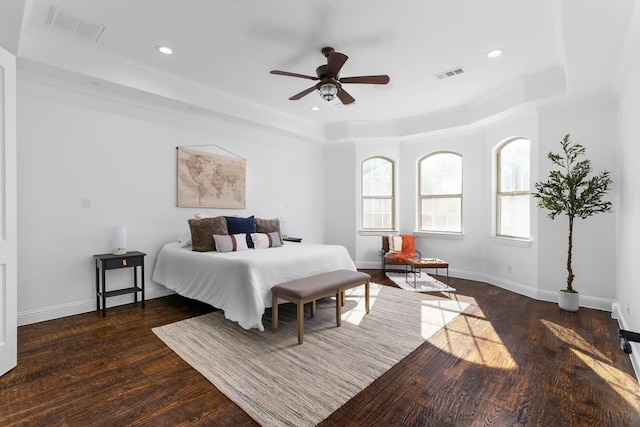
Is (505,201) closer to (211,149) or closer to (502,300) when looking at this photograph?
(502,300)

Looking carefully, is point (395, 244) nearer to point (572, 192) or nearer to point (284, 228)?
point (284, 228)

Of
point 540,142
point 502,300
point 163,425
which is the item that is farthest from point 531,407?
point 540,142

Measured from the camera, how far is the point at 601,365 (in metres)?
2.46

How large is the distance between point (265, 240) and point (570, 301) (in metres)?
3.84

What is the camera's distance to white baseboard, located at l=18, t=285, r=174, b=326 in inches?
129

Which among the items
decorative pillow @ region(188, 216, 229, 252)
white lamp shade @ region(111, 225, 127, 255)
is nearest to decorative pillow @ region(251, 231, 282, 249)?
decorative pillow @ region(188, 216, 229, 252)

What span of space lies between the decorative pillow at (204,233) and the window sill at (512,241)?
421 centimetres

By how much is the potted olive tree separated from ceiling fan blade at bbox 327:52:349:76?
283cm

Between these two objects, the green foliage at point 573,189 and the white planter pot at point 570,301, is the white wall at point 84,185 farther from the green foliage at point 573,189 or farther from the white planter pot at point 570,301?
the white planter pot at point 570,301

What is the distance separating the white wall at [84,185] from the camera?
3307 millimetres

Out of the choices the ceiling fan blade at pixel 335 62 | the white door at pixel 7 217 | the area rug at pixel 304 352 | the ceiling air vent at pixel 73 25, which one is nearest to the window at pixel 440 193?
the area rug at pixel 304 352

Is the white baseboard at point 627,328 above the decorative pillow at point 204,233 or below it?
below

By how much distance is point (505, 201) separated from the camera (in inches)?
197

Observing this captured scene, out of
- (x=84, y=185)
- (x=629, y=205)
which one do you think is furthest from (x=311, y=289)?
(x=629, y=205)
